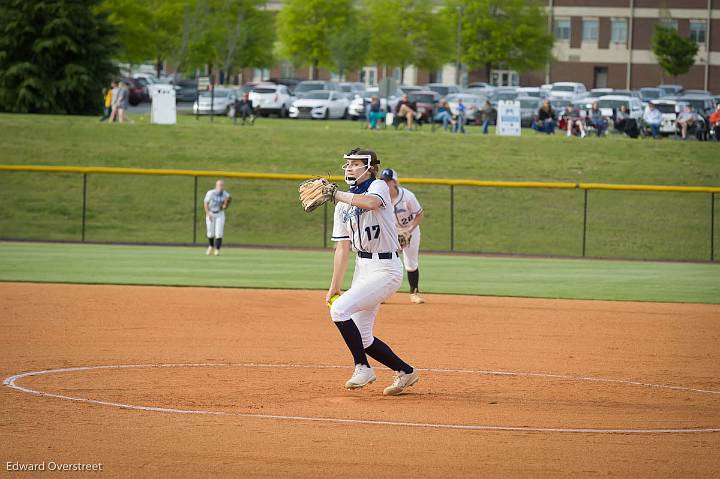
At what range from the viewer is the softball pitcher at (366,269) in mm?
10398

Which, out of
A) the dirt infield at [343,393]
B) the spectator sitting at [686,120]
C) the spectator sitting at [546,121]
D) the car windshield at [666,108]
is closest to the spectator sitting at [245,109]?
the spectator sitting at [546,121]

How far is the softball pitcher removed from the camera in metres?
10.4

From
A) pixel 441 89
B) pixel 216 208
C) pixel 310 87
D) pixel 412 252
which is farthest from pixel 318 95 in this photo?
pixel 412 252

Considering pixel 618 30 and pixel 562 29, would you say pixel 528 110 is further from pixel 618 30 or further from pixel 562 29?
pixel 618 30

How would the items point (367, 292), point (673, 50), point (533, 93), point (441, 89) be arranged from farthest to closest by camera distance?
point (673, 50)
point (441, 89)
point (533, 93)
point (367, 292)

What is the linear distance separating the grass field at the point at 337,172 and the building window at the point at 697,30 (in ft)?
160

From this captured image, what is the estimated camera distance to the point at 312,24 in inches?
3051

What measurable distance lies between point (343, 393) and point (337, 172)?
27241mm

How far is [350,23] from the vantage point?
7738cm

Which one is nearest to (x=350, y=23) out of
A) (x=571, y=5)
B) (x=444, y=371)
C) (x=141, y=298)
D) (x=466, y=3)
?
(x=466, y=3)

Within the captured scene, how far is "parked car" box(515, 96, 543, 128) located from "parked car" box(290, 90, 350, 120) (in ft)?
28.1

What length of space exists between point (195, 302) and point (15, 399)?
8.31 m

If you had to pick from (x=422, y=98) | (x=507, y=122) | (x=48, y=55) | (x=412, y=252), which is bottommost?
(x=412, y=252)

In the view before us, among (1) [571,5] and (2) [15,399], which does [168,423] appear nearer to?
(2) [15,399]
